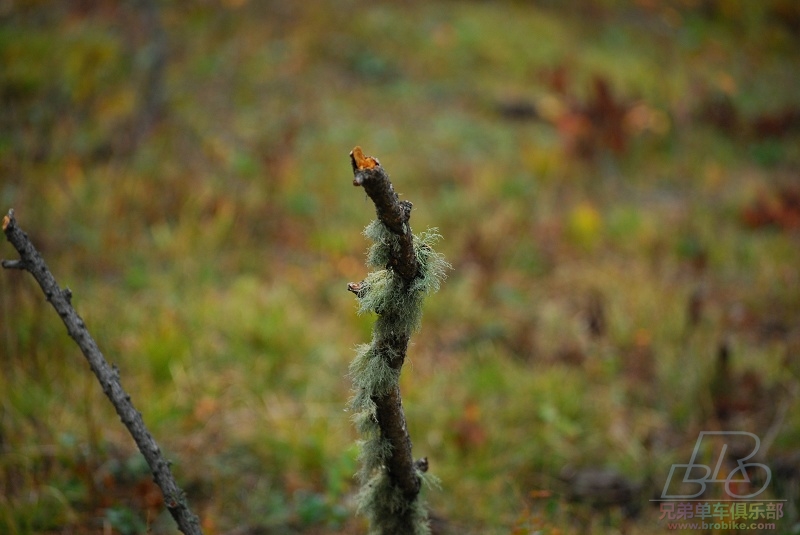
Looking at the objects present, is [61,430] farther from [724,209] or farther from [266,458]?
[724,209]

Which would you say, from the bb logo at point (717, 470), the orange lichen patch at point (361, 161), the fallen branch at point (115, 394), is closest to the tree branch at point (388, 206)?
the orange lichen patch at point (361, 161)

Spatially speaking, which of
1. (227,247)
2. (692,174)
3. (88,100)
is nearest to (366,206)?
(227,247)

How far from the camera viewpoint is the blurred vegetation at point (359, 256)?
2742 millimetres

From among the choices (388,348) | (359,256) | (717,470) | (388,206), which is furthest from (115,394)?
(359,256)

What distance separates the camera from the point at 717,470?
286 centimetres

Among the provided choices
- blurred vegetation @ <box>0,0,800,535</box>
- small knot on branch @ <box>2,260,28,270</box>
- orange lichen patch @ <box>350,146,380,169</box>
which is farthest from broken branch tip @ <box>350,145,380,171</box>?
blurred vegetation @ <box>0,0,800,535</box>

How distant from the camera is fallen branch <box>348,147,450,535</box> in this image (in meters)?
1.29

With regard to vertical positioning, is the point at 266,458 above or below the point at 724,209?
above

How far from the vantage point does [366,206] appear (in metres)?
5.73

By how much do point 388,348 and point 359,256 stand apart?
137 inches

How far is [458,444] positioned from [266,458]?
102 centimetres

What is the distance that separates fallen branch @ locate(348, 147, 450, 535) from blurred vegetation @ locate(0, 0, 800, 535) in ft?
2.50

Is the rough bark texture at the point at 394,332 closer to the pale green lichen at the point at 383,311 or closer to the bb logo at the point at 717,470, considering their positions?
the pale green lichen at the point at 383,311

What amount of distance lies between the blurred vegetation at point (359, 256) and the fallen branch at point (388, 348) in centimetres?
76
